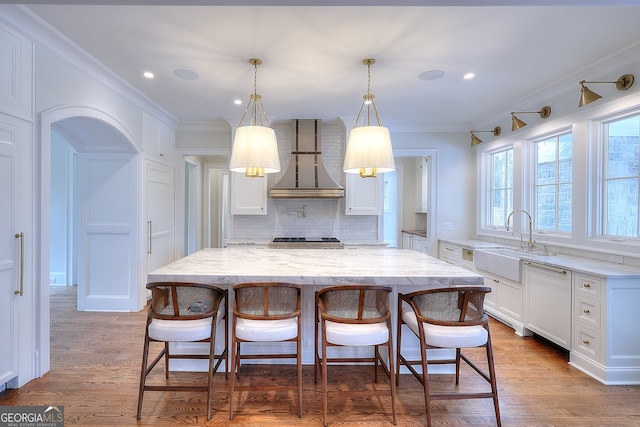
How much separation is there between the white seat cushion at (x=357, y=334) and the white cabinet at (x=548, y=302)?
1.90m

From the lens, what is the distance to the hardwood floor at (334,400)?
199cm

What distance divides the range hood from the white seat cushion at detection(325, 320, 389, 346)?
9.42 feet

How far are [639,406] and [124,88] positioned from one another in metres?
5.30

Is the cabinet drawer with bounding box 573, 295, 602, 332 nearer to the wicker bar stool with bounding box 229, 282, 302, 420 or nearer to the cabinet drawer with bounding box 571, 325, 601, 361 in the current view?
the cabinet drawer with bounding box 571, 325, 601, 361

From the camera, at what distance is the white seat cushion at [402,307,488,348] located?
1891 millimetres

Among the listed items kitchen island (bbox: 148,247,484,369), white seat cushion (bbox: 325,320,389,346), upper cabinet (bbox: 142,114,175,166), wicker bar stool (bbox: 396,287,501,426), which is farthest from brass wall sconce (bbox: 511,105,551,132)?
upper cabinet (bbox: 142,114,175,166)

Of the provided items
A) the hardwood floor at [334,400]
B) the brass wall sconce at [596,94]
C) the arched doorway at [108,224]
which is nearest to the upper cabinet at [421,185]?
the brass wall sconce at [596,94]

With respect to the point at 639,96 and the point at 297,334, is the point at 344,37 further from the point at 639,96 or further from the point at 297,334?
the point at 639,96

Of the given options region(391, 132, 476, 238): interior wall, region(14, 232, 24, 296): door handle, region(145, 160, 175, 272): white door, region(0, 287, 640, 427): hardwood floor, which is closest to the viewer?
region(0, 287, 640, 427): hardwood floor

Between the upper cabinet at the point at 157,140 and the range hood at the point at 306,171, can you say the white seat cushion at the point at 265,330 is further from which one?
the upper cabinet at the point at 157,140

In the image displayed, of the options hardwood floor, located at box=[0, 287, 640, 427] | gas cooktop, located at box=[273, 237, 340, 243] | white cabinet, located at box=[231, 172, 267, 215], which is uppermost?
white cabinet, located at box=[231, 172, 267, 215]

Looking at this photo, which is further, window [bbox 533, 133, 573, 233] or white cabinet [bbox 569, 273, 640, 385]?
window [bbox 533, 133, 573, 233]

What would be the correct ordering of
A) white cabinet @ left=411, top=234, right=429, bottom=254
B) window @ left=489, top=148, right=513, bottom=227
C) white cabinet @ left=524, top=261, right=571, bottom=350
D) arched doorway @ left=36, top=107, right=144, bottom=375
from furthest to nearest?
white cabinet @ left=411, top=234, right=429, bottom=254
window @ left=489, top=148, right=513, bottom=227
arched doorway @ left=36, top=107, right=144, bottom=375
white cabinet @ left=524, top=261, right=571, bottom=350

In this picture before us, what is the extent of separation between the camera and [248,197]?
4.86 metres
